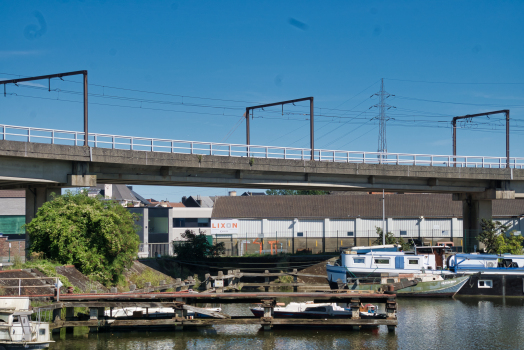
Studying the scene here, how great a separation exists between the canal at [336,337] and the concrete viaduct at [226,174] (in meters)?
12.4

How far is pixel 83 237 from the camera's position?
31875mm

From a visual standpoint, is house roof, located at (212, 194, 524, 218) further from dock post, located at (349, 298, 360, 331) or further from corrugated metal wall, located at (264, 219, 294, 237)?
dock post, located at (349, 298, 360, 331)

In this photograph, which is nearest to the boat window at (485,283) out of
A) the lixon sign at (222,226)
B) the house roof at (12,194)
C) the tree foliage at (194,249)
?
the tree foliage at (194,249)

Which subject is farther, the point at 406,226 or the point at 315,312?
the point at 406,226

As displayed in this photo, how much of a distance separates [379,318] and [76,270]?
16.5 m

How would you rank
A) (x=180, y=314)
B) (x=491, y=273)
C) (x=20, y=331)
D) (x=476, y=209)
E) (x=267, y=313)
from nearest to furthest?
1. (x=20, y=331)
2. (x=180, y=314)
3. (x=267, y=313)
4. (x=491, y=273)
5. (x=476, y=209)

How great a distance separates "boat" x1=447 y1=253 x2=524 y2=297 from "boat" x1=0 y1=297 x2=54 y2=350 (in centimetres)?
2847

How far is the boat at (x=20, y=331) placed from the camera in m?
19.0

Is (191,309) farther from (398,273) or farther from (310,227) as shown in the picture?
(310,227)

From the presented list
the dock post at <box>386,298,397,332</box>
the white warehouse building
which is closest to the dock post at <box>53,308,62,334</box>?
the dock post at <box>386,298,397,332</box>

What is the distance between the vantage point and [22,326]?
62.8 feet

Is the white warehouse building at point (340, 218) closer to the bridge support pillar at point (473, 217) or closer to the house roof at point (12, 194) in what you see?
the bridge support pillar at point (473, 217)

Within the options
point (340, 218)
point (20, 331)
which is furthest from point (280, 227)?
point (20, 331)

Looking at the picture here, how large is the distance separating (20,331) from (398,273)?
87.0 ft
